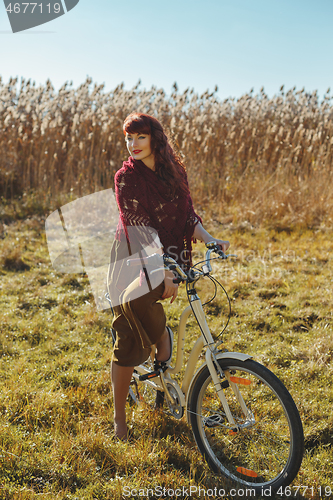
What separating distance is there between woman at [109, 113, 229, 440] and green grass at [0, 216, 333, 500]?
11.2 inches

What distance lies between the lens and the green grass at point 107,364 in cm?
211

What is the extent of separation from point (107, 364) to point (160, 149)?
1.81m

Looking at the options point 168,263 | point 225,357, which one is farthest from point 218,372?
point 168,263

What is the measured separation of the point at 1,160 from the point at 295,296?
5760 millimetres

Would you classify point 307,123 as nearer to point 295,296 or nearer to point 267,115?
point 267,115

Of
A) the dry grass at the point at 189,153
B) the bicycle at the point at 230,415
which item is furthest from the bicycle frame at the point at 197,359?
the dry grass at the point at 189,153

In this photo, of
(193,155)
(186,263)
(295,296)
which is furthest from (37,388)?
(193,155)

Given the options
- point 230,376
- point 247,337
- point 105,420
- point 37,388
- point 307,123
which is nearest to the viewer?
point 230,376

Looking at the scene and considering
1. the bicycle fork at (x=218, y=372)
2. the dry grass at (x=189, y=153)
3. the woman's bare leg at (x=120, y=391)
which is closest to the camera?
the bicycle fork at (x=218, y=372)

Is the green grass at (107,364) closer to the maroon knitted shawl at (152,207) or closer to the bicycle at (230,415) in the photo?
the bicycle at (230,415)

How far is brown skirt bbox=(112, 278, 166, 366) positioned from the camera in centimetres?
213

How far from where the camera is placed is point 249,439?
2.14 meters

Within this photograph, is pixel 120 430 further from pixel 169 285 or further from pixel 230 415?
pixel 169 285

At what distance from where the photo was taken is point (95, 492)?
2008mm
